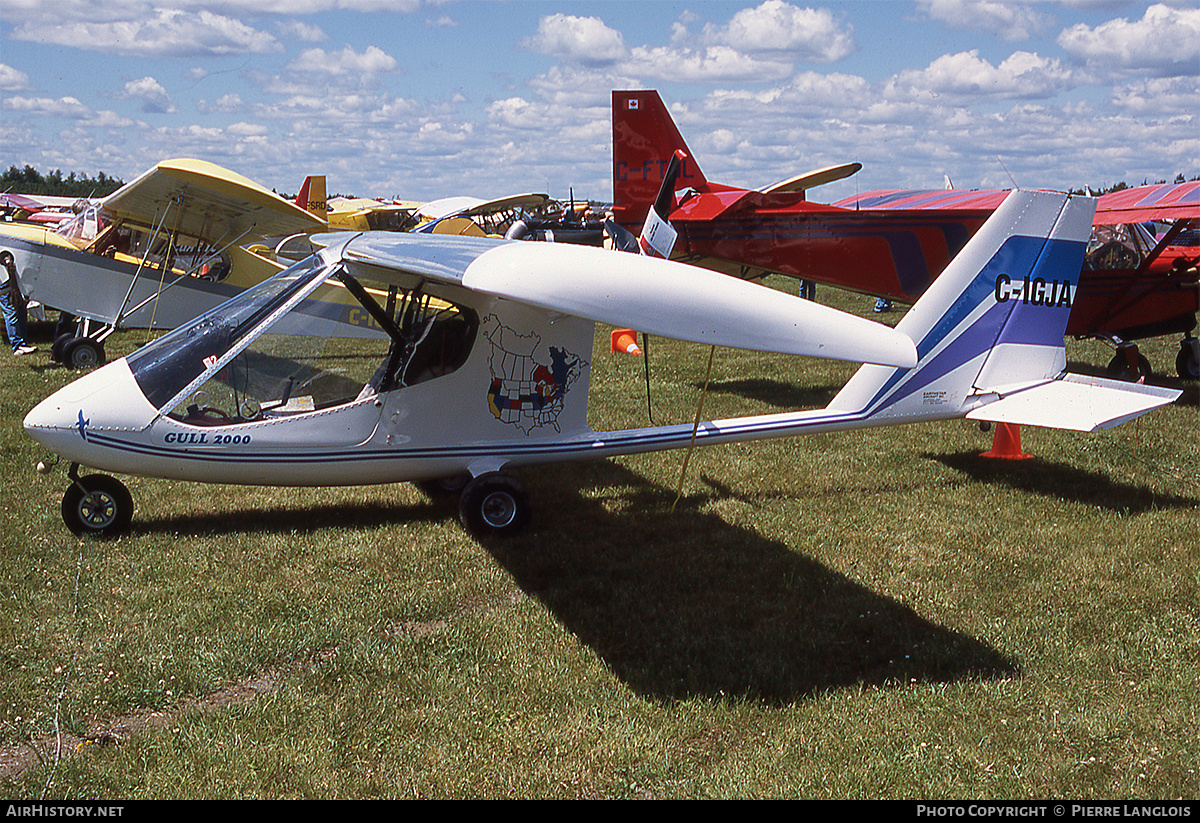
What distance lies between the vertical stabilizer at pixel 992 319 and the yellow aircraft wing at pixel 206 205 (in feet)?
21.9

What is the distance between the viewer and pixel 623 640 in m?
4.68

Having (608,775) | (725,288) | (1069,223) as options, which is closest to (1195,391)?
(1069,223)

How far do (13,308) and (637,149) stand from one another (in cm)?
1027

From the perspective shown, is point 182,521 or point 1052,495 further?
point 1052,495

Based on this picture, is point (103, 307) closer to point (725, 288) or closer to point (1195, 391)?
point (725, 288)

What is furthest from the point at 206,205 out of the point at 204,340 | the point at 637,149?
the point at 204,340

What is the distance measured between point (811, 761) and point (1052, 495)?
4.56m

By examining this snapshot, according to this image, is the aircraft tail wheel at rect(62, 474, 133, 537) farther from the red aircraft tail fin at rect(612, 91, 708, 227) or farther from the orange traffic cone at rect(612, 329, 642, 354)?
the red aircraft tail fin at rect(612, 91, 708, 227)

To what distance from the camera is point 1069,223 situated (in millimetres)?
7176

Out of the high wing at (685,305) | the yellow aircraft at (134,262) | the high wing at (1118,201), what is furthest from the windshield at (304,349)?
the high wing at (1118,201)

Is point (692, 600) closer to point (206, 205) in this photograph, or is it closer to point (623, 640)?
point (623, 640)

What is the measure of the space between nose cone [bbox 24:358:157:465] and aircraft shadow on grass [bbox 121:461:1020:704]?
2.67 feet

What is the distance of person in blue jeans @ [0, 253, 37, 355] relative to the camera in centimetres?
1401

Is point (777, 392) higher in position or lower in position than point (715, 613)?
higher
